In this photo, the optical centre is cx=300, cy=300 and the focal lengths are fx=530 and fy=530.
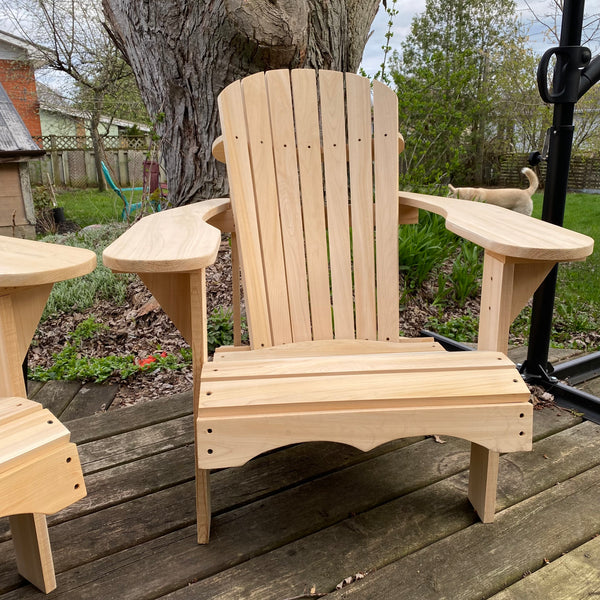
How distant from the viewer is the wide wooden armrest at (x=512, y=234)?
1.08 m

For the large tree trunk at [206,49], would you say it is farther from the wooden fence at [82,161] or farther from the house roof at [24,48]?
the house roof at [24,48]

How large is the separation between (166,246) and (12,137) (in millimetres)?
5395

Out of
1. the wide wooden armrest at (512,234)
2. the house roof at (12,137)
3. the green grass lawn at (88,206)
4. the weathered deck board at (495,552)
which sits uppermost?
the house roof at (12,137)

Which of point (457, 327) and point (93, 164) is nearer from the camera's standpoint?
point (457, 327)

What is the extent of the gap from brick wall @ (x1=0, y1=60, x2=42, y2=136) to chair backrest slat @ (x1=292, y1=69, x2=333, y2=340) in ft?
43.0

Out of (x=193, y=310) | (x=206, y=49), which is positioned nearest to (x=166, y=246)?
(x=193, y=310)

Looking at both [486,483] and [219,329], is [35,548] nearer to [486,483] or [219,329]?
[486,483]

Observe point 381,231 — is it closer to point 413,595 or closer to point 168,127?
point 413,595

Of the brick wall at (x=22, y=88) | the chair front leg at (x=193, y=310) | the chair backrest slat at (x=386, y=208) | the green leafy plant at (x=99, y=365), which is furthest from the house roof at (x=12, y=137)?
the brick wall at (x=22, y=88)

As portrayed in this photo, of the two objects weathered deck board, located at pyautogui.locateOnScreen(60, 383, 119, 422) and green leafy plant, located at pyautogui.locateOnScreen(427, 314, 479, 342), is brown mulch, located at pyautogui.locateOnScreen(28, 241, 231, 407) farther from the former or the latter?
green leafy plant, located at pyautogui.locateOnScreen(427, 314, 479, 342)

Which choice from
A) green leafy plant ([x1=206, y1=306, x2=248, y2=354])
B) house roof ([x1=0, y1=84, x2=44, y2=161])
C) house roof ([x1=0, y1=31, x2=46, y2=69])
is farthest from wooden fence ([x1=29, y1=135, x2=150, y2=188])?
green leafy plant ([x1=206, y1=306, x2=248, y2=354])

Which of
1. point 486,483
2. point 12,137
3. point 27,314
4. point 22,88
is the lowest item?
point 486,483

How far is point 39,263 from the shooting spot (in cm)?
102

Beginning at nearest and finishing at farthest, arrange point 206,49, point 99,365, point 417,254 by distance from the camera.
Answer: point 99,365 → point 206,49 → point 417,254
